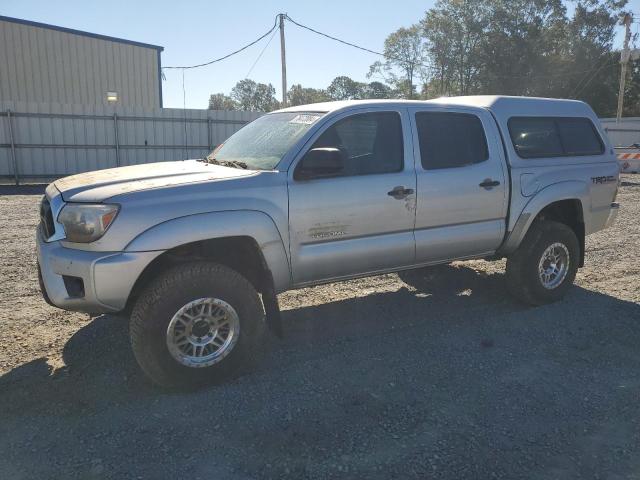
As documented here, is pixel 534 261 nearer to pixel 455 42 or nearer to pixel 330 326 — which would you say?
pixel 330 326

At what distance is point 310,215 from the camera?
3.78 m

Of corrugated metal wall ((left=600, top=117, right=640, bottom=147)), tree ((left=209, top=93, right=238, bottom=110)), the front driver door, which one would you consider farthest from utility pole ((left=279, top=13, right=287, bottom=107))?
tree ((left=209, top=93, right=238, bottom=110))

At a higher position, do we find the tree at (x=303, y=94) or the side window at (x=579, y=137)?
the tree at (x=303, y=94)

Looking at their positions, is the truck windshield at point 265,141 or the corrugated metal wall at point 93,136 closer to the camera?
the truck windshield at point 265,141

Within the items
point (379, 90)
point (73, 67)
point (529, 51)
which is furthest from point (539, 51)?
point (73, 67)

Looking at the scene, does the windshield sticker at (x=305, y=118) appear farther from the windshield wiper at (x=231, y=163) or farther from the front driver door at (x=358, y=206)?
the windshield wiper at (x=231, y=163)

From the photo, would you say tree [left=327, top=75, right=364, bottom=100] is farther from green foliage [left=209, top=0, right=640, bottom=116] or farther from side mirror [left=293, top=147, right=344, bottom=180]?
side mirror [left=293, top=147, right=344, bottom=180]

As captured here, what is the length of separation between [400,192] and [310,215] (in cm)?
84

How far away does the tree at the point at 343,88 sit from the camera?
87.9 m

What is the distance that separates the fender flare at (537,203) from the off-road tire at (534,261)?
3.8 inches

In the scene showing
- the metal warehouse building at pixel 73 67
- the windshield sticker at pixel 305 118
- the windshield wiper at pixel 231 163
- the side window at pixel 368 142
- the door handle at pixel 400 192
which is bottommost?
the door handle at pixel 400 192

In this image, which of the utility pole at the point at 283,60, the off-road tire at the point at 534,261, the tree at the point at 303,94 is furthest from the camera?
the tree at the point at 303,94

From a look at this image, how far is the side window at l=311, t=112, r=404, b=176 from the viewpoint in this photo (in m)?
4.02

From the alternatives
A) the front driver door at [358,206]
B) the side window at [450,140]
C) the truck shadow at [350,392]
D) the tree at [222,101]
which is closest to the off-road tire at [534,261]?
the truck shadow at [350,392]
